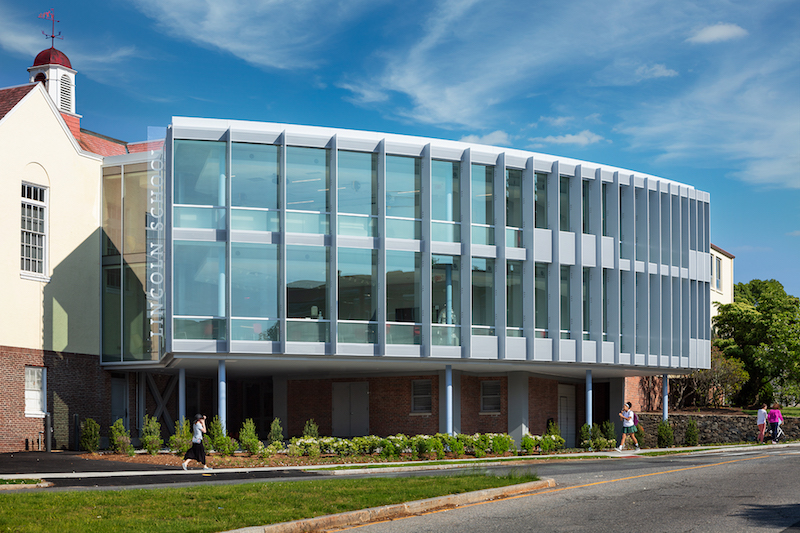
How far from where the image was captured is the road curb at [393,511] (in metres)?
10.5

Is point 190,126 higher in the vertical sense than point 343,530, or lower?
higher

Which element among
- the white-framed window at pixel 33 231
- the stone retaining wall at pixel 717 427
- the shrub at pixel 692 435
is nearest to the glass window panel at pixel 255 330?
the white-framed window at pixel 33 231

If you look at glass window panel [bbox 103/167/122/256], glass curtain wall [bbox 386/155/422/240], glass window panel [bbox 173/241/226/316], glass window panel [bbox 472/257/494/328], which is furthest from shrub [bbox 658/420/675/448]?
glass window panel [bbox 103/167/122/256]

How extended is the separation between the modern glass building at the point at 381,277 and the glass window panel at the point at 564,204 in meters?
0.07

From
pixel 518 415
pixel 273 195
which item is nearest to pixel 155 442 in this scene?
pixel 273 195

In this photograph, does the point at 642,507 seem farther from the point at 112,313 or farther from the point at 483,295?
the point at 112,313

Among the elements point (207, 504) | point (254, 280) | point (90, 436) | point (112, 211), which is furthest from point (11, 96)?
point (207, 504)

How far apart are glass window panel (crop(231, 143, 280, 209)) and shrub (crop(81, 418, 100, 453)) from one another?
8.71 meters

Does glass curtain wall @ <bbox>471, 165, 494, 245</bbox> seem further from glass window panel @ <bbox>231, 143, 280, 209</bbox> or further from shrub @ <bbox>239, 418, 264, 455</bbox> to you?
shrub @ <bbox>239, 418, 264, 455</bbox>

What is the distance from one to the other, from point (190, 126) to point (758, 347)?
3936 cm

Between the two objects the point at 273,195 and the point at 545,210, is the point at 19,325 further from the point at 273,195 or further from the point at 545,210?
the point at 545,210

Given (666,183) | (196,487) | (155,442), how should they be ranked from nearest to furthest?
(196,487), (155,442), (666,183)

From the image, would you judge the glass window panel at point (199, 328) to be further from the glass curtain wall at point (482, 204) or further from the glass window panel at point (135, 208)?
the glass curtain wall at point (482, 204)

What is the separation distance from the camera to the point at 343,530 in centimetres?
1098
